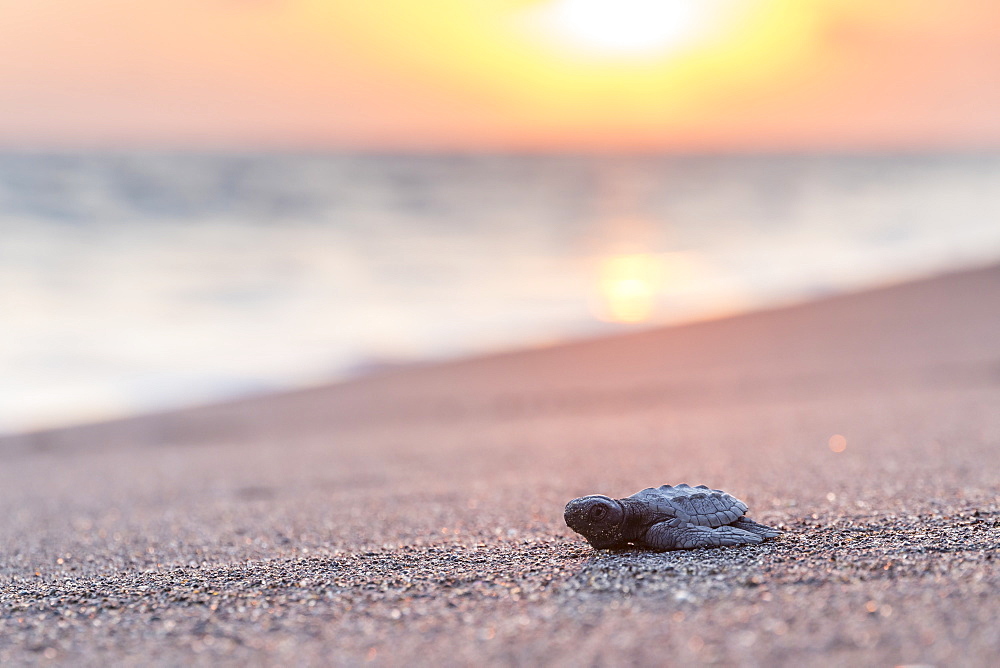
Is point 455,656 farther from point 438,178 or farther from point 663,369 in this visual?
point 438,178

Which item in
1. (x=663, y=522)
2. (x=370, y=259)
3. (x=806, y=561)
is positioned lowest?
(x=806, y=561)

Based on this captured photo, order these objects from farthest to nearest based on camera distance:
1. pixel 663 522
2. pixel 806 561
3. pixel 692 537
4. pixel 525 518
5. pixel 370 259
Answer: pixel 370 259 → pixel 525 518 → pixel 663 522 → pixel 692 537 → pixel 806 561

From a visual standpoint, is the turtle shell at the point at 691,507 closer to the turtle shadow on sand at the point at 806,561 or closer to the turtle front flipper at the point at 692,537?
the turtle front flipper at the point at 692,537

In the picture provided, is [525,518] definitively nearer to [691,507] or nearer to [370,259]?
[691,507]

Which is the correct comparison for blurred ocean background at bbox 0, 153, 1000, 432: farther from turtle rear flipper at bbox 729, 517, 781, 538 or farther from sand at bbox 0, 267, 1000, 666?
turtle rear flipper at bbox 729, 517, 781, 538

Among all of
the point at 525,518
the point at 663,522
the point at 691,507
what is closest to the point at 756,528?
the point at 691,507

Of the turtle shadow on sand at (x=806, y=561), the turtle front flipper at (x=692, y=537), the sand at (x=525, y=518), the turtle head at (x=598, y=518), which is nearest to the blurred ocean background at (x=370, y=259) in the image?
the sand at (x=525, y=518)
